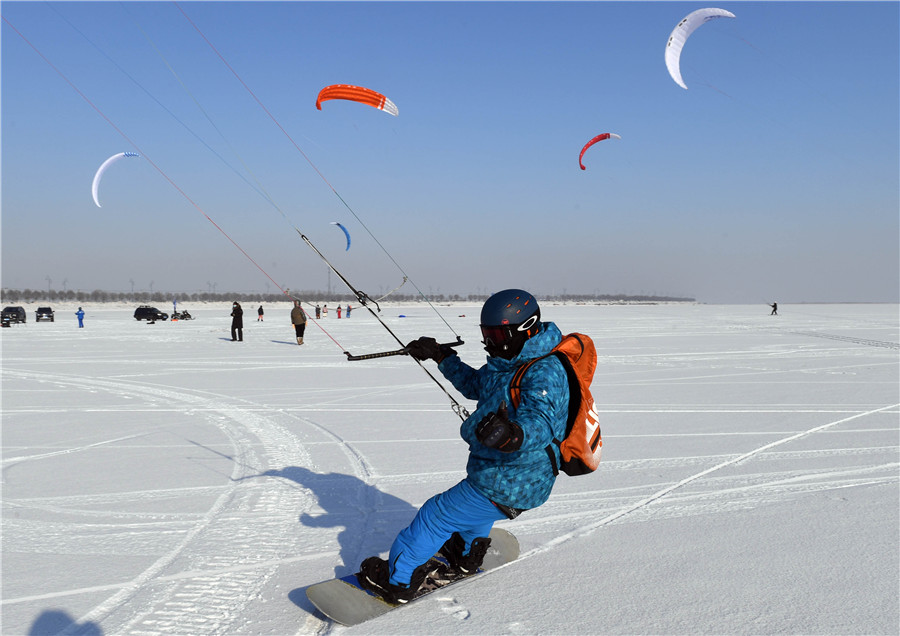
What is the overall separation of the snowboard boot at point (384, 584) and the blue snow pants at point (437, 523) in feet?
0.12

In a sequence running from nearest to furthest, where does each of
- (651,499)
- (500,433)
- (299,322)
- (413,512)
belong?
(500,433)
(413,512)
(651,499)
(299,322)

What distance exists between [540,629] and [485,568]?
26.6 inches

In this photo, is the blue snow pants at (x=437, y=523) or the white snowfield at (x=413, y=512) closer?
the blue snow pants at (x=437, y=523)

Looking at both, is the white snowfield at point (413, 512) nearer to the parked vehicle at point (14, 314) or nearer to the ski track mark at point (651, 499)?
the ski track mark at point (651, 499)

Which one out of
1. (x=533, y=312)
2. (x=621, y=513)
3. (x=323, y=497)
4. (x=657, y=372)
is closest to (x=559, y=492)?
(x=621, y=513)

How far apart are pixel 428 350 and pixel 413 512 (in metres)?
1.67

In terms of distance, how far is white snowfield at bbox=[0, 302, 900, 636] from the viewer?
3.08 m

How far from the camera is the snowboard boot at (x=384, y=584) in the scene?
10.0 ft

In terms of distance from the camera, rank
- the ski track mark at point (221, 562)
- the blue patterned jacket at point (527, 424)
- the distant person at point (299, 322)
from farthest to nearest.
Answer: the distant person at point (299, 322)
the ski track mark at point (221, 562)
the blue patterned jacket at point (527, 424)

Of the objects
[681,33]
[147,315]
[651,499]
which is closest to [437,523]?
[651,499]

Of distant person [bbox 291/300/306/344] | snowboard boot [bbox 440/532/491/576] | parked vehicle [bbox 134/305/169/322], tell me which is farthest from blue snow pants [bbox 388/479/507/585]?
parked vehicle [bbox 134/305/169/322]

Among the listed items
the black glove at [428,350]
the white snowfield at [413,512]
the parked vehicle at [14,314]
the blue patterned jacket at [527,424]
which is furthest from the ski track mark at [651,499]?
the parked vehicle at [14,314]

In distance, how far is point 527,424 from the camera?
250 centimetres

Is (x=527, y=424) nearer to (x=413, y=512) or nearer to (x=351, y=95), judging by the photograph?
(x=413, y=512)
